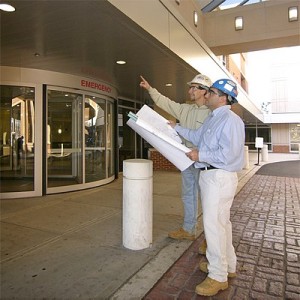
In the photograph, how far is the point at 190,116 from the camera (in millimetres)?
3748

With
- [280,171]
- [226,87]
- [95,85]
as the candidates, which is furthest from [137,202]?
[280,171]

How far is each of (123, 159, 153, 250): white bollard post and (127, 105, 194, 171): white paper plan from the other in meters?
0.53

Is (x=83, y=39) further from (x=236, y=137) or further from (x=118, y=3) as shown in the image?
(x=236, y=137)

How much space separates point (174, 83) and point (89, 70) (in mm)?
2773

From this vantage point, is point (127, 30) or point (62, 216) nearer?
point (127, 30)

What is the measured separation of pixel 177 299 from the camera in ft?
8.55

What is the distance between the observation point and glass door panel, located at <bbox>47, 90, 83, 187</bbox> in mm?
7402

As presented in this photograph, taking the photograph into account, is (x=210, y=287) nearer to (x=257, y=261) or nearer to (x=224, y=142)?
(x=257, y=261)

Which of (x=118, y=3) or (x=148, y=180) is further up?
(x=118, y=3)

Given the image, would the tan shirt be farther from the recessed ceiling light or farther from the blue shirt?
the recessed ceiling light

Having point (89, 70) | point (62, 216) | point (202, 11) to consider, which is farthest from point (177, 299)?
point (202, 11)

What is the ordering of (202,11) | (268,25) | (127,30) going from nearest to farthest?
(127,30) → (268,25) → (202,11)

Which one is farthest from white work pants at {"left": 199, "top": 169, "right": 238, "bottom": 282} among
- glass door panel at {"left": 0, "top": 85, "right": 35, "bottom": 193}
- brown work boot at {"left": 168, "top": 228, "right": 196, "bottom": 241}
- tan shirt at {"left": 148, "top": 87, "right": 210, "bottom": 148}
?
glass door panel at {"left": 0, "top": 85, "right": 35, "bottom": 193}

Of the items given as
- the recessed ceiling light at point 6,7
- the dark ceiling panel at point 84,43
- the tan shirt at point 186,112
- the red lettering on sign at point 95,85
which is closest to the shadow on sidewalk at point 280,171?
the dark ceiling panel at point 84,43
